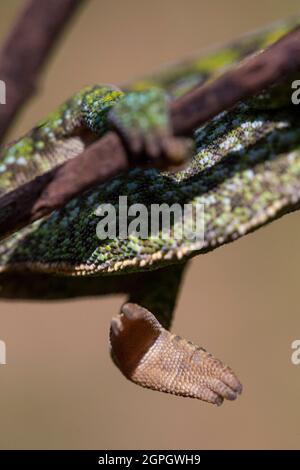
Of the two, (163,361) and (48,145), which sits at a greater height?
(48,145)

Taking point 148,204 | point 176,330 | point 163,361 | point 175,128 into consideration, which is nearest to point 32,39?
point 175,128

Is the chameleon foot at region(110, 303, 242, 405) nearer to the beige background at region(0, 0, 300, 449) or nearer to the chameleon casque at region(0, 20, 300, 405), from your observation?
the chameleon casque at region(0, 20, 300, 405)

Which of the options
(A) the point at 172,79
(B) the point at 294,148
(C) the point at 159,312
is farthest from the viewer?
(A) the point at 172,79

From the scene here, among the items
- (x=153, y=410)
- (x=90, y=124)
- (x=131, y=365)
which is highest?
(x=90, y=124)

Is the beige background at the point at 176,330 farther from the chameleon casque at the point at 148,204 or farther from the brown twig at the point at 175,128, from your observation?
the brown twig at the point at 175,128

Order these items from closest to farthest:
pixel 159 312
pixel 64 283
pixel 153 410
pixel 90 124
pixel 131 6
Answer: pixel 90 124 < pixel 159 312 < pixel 64 283 < pixel 153 410 < pixel 131 6

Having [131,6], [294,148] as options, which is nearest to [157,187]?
[294,148]

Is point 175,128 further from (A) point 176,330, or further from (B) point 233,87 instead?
(A) point 176,330

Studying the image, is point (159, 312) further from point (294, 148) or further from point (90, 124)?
point (294, 148)
